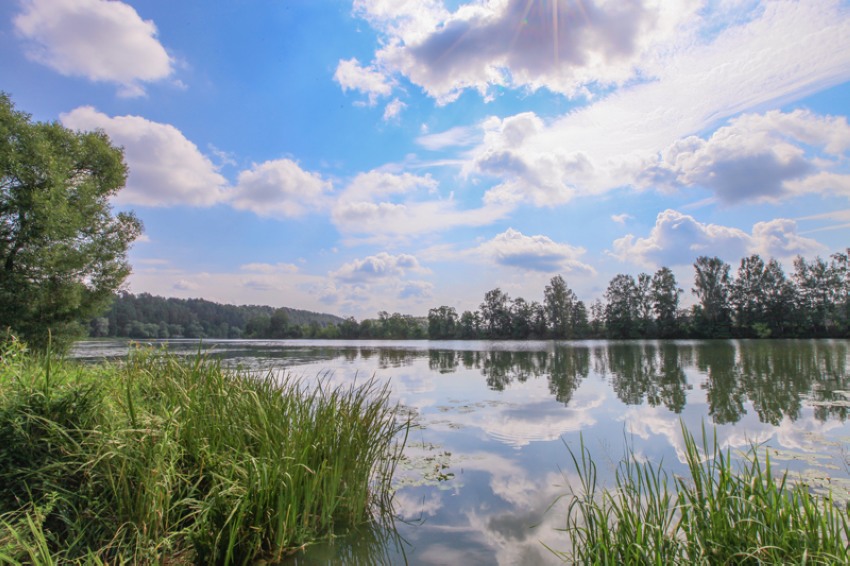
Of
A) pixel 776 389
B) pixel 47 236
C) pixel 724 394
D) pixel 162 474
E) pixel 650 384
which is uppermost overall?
pixel 47 236

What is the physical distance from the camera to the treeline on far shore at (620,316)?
210 ft

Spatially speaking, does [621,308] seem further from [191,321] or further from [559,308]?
[191,321]

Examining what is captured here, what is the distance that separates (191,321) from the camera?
11162 cm

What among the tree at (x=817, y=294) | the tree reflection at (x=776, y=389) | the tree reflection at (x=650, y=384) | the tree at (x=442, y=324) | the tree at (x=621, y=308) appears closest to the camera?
the tree reflection at (x=776, y=389)

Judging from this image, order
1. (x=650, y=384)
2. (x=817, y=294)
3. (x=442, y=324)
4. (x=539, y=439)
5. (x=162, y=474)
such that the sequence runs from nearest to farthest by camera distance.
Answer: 1. (x=162, y=474)
2. (x=539, y=439)
3. (x=650, y=384)
4. (x=817, y=294)
5. (x=442, y=324)

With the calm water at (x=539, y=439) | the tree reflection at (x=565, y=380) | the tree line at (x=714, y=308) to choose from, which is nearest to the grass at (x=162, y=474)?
the calm water at (x=539, y=439)

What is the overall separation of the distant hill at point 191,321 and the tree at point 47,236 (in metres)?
74.3

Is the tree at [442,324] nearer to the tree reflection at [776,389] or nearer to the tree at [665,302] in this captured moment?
the tree at [665,302]

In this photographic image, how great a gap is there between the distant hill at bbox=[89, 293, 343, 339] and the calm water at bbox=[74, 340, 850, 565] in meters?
87.3

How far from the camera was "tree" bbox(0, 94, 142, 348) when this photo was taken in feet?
53.1

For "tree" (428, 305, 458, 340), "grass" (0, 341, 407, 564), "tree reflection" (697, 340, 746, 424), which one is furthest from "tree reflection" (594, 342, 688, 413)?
"tree" (428, 305, 458, 340)

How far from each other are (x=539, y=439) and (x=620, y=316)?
Result: 7944 cm

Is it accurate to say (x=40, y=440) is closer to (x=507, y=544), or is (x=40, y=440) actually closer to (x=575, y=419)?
(x=507, y=544)

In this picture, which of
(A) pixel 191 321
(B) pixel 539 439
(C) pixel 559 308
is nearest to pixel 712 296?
(C) pixel 559 308
